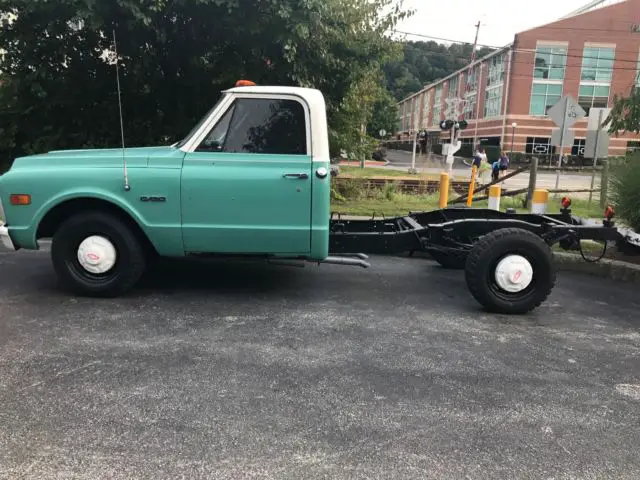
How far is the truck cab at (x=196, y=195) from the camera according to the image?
16.6ft

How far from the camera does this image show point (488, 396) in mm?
3598

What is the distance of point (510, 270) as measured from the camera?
16.9 ft

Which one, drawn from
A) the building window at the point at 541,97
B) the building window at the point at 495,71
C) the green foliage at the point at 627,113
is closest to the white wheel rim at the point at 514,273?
the green foliage at the point at 627,113

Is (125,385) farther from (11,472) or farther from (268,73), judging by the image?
(268,73)

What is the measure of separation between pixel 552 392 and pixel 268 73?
6.92m

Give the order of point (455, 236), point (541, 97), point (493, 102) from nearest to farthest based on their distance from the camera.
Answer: point (455, 236) < point (541, 97) < point (493, 102)

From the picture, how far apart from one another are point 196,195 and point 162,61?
520 cm

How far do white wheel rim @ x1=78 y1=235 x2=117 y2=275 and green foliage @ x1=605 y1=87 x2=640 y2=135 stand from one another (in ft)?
28.2

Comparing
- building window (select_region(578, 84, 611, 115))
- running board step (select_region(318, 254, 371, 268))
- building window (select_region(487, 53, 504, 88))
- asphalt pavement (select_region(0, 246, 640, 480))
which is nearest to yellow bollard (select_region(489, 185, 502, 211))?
asphalt pavement (select_region(0, 246, 640, 480))

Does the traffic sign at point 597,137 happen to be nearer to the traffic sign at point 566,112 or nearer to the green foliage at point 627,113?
the traffic sign at point 566,112

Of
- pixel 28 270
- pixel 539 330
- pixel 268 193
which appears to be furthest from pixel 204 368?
pixel 28 270

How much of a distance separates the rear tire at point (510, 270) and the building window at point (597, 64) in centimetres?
5918

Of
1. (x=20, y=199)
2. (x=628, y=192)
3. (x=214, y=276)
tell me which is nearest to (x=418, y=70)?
(x=628, y=192)

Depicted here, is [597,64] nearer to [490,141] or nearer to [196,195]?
[490,141]
